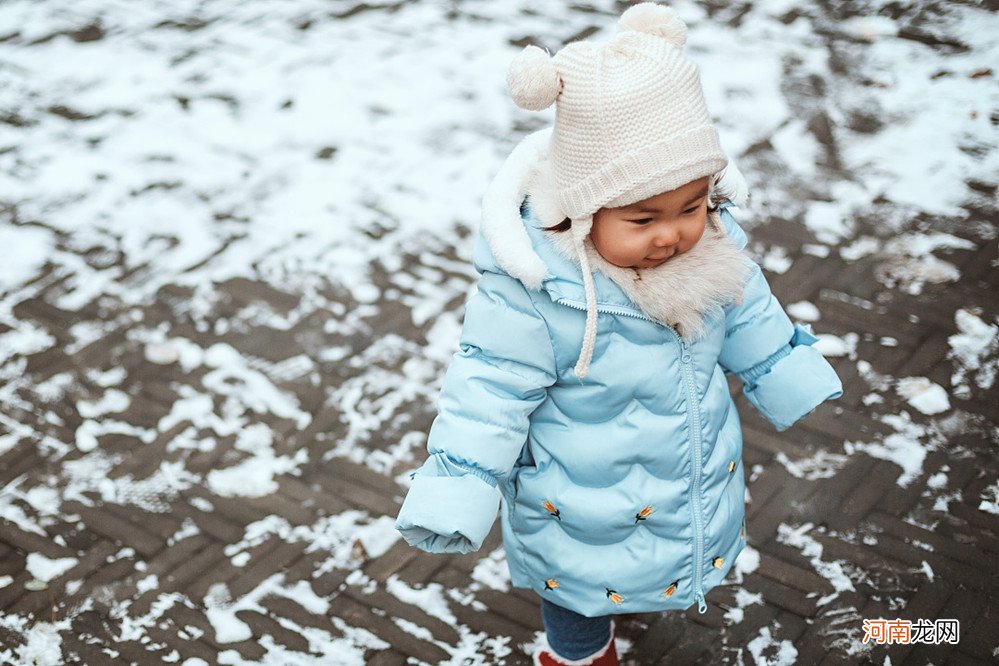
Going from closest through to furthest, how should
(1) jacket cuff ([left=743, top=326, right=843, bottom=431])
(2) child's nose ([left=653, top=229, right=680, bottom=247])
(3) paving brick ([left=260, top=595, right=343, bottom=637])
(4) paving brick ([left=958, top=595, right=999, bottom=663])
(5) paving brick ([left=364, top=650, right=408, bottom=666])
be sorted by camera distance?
(2) child's nose ([left=653, top=229, right=680, bottom=247]) → (1) jacket cuff ([left=743, top=326, right=843, bottom=431]) → (4) paving brick ([left=958, top=595, right=999, bottom=663]) → (5) paving brick ([left=364, top=650, right=408, bottom=666]) → (3) paving brick ([left=260, top=595, right=343, bottom=637])

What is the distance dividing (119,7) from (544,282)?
5426 millimetres

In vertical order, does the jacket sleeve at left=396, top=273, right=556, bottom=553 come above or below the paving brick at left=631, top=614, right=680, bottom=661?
above

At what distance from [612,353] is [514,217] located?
33 cm

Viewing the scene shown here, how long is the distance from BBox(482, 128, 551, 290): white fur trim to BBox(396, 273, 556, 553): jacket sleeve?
79mm

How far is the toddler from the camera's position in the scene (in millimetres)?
2008

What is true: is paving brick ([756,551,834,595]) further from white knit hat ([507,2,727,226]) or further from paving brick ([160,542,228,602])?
paving brick ([160,542,228,602])

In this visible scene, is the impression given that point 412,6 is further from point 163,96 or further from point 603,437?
point 603,437

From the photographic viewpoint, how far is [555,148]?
211cm

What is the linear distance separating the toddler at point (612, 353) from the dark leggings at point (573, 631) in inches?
5.9

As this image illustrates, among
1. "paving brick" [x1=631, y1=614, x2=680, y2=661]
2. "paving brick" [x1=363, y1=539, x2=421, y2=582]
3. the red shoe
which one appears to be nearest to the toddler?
the red shoe

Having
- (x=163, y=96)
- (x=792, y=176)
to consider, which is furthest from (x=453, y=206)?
(x=163, y=96)

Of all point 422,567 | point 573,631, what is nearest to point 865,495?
point 573,631

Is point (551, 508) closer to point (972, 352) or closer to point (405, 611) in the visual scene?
point (405, 611)

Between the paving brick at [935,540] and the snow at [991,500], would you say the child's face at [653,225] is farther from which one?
the snow at [991,500]
